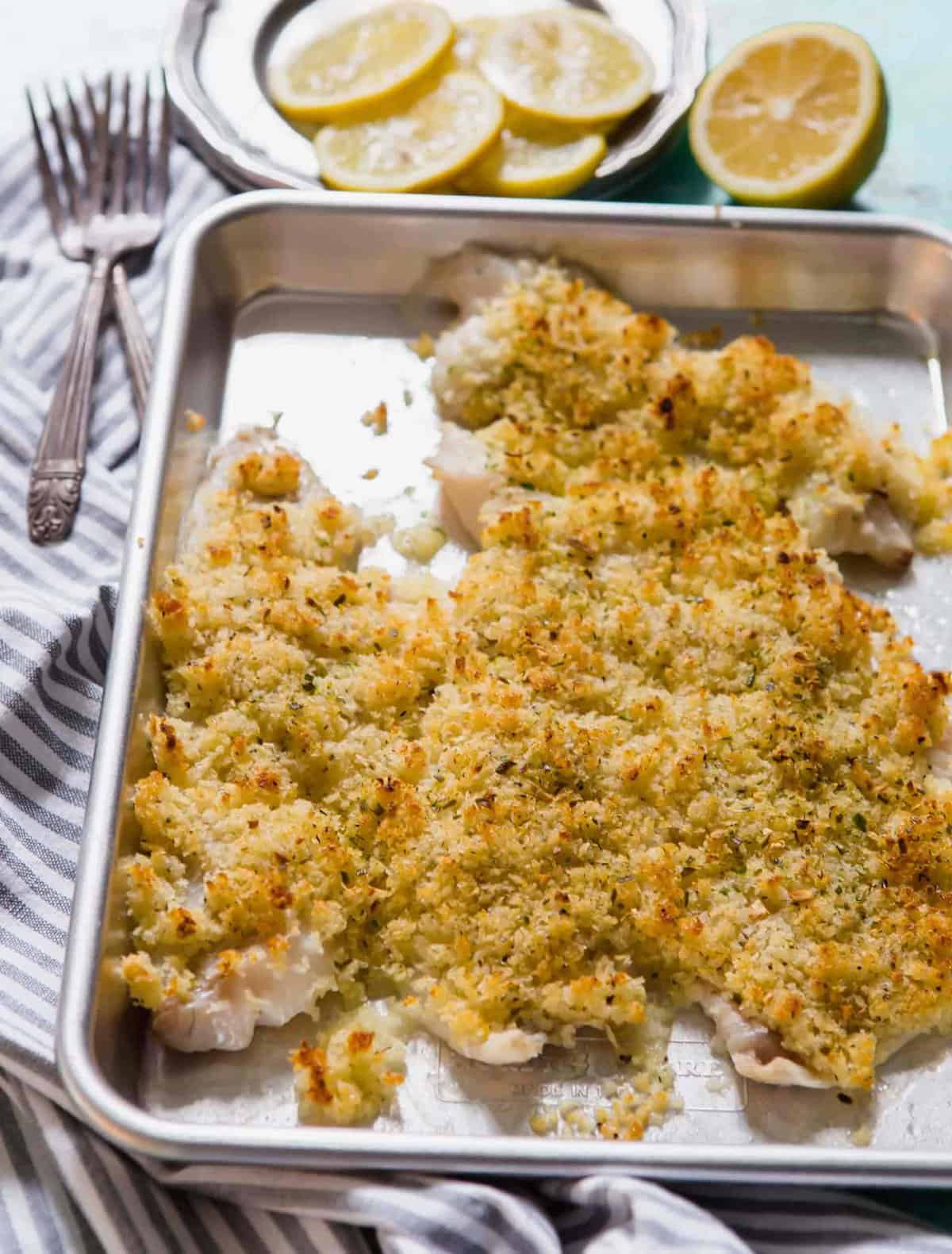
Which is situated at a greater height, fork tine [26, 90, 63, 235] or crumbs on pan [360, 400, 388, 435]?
fork tine [26, 90, 63, 235]

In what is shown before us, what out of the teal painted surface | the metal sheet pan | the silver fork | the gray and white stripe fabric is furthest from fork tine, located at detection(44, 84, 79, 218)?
the teal painted surface

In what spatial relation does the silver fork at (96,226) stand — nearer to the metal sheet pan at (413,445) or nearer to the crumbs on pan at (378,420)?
the metal sheet pan at (413,445)

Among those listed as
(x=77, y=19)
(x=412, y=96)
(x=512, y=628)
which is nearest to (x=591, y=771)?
(x=512, y=628)

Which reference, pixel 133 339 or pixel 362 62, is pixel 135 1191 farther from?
pixel 362 62

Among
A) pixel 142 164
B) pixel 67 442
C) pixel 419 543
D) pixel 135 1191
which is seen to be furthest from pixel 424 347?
pixel 135 1191

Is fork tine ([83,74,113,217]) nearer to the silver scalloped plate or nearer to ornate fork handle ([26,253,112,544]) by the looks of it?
the silver scalloped plate

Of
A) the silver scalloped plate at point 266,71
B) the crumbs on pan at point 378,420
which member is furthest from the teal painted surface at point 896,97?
the crumbs on pan at point 378,420

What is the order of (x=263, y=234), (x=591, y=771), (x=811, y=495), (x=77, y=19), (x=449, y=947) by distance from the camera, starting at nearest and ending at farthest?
1. (x=449, y=947)
2. (x=591, y=771)
3. (x=811, y=495)
4. (x=263, y=234)
5. (x=77, y=19)

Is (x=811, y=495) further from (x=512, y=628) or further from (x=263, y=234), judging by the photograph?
(x=263, y=234)
